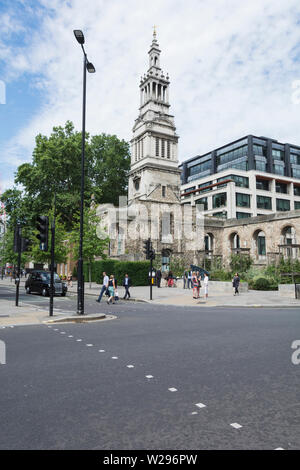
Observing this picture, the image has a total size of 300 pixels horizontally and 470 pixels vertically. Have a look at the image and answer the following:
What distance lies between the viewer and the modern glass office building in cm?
6022

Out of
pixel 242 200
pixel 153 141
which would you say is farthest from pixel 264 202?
pixel 153 141

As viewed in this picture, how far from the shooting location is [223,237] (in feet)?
156

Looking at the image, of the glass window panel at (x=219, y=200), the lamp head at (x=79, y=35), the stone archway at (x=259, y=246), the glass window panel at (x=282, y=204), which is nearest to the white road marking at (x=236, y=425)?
the lamp head at (x=79, y=35)

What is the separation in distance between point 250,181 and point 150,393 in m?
61.3

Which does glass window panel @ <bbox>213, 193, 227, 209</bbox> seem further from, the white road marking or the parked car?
the white road marking

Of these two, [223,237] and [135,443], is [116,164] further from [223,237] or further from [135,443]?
[135,443]

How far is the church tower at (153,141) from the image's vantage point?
51.6 meters

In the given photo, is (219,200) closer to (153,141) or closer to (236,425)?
(153,141)

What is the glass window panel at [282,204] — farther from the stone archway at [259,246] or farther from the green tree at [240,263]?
the green tree at [240,263]

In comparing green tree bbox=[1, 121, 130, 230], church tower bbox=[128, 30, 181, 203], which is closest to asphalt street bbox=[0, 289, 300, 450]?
green tree bbox=[1, 121, 130, 230]

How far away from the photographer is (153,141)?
52.8 meters

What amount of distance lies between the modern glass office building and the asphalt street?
53.1 meters
